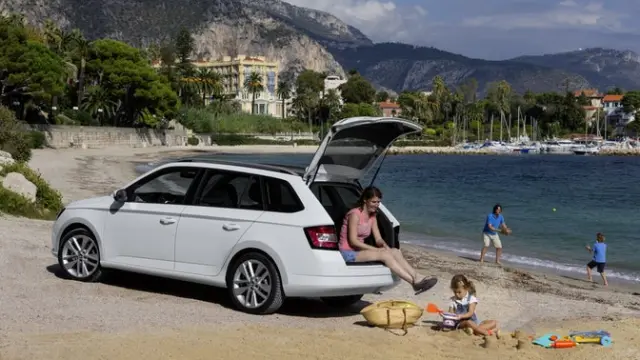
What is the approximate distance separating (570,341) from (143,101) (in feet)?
271

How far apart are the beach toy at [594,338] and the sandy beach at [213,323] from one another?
0.11 m

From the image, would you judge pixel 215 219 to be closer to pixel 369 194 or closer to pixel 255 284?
pixel 255 284

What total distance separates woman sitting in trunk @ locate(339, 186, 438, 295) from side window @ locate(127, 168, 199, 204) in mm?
1843

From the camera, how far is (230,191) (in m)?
Answer: 8.90

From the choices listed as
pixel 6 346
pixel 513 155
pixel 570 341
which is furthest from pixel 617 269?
pixel 513 155

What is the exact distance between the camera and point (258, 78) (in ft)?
568

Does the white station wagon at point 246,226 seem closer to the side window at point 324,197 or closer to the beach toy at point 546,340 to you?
the side window at point 324,197

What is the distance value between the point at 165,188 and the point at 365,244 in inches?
102

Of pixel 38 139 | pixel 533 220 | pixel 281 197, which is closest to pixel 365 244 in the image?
pixel 281 197

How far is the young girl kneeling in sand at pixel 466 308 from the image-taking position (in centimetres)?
823

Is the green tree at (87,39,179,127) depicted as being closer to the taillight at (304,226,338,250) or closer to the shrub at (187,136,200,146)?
the shrub at (187,136,200,146)

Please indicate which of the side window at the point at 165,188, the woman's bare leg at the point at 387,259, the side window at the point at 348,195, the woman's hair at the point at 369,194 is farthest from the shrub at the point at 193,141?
the woman's bare leg at the point at 387,259

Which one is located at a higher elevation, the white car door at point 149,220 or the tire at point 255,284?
the white car door at point 149,220

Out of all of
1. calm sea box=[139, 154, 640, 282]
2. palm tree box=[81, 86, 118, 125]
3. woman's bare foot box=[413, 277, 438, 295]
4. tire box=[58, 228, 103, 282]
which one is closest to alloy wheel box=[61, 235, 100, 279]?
tire box=[58, 228, 103, 282]
